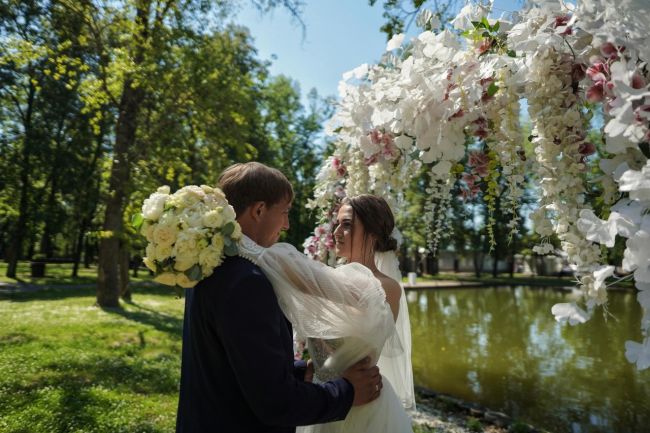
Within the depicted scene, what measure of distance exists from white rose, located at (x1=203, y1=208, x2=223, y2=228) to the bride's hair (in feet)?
4.12

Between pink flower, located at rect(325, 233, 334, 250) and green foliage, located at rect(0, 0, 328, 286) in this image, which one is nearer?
pink flower, located at rect(325, 233, 334, 250)

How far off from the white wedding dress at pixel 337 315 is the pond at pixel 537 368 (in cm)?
202

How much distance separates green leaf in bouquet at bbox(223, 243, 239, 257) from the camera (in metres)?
1.60

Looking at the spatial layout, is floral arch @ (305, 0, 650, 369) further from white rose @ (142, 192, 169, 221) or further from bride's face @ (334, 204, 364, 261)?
white rose @ (142, 192, 169, 221)

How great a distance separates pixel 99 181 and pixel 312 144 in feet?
44.8

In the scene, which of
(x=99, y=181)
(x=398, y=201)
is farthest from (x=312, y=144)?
(x=398, y=201)

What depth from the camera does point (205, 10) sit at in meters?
9.87

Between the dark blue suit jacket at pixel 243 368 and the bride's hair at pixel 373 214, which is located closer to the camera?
the dark blue suit jacket at pixel 243 368

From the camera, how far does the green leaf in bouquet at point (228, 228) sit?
1607 mm

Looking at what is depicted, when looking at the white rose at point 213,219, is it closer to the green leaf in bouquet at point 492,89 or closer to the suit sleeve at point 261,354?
the suit sleeve at point 261,354

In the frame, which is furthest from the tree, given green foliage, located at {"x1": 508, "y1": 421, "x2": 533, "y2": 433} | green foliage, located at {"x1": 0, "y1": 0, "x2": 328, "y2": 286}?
green foliage, located at {"x1": 508, "y1": 421, "x2": 533, "y2": 433}

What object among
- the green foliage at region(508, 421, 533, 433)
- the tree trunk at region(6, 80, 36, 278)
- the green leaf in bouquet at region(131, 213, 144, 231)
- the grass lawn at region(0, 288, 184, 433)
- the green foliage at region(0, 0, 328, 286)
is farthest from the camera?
the tree trunk at region(6, 80, 36, 278)

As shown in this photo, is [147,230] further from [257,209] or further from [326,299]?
[326,299]

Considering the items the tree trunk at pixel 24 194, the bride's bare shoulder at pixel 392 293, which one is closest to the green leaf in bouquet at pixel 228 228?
the bride's bare shoulder at pixel 392 293
